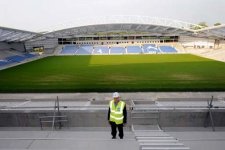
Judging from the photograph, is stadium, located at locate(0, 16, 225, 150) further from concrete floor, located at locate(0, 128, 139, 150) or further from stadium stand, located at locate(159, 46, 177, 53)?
stadium stand, located at locate(159, 46, 177, 53)

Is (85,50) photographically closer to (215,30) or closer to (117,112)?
(215,30)

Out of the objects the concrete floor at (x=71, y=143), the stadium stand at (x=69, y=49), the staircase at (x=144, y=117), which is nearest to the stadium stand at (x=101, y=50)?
the stadium stand at (x=69, y=49)

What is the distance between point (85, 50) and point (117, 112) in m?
50.2

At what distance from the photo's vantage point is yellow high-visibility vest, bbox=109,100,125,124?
6.08 meters

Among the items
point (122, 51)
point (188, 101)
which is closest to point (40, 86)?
point (188, 101)

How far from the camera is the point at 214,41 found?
5316 cm

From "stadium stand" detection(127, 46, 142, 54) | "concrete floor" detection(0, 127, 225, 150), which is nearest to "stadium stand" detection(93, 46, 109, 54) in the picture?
"stadium stand" detection(127, 46, 142, 54)

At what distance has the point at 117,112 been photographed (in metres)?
6.17

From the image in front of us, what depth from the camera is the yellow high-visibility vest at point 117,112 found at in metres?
6.08

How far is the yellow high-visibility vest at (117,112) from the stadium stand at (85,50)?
155 feet

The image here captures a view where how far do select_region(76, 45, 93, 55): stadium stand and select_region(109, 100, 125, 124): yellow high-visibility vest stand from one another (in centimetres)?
4722

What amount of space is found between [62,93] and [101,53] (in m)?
37.8

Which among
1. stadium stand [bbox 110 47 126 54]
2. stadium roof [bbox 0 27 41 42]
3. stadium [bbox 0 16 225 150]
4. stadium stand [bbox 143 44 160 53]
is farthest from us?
stadium stand [bbox 110 47 126 54]

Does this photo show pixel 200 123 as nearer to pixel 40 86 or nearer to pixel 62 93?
pixel 62 93
